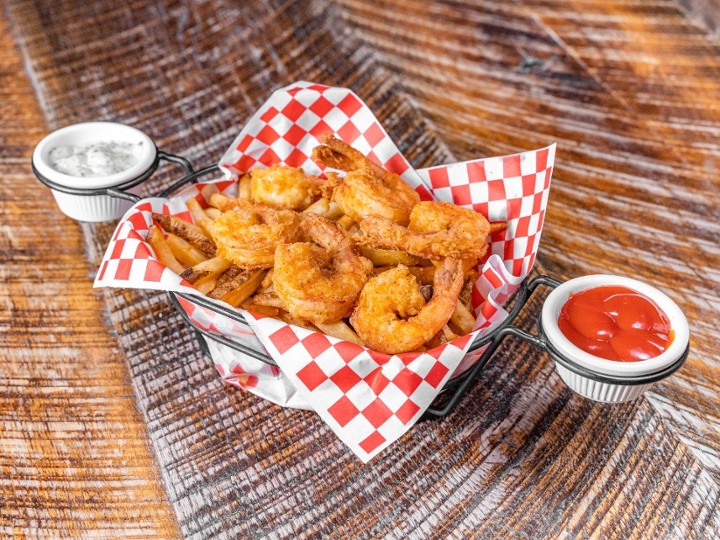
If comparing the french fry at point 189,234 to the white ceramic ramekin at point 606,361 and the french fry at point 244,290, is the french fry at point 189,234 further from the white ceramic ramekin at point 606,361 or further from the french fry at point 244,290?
the white ceramic ramekin at point 606,361

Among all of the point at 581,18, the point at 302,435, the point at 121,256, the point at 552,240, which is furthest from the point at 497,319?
the point at 581,18

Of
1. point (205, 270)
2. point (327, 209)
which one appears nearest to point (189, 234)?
point (205, 270)

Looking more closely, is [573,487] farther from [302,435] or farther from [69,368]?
[69,368]

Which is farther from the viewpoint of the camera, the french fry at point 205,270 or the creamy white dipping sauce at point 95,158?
the creamy white dipping sauce at point 95,158

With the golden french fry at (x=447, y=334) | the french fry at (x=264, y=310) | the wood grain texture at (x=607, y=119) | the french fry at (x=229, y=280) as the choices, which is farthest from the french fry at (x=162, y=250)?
the wood grain texture at (x=607, y=119)

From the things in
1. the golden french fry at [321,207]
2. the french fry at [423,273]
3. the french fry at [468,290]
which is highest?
the golden french fry at [321,207]

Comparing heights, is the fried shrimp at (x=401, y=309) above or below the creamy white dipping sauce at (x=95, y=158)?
above
